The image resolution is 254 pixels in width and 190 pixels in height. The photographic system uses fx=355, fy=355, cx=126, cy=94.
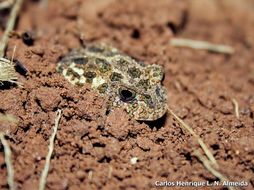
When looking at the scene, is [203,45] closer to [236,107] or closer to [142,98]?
[236,107]

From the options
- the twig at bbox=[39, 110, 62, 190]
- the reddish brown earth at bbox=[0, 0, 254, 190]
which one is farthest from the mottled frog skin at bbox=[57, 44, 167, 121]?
the twig at bbox=[39, 110, 62, 190]

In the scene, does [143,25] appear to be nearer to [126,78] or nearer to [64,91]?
[126,78]

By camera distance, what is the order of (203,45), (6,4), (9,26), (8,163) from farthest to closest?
(203,45), (6,4), (9,26), (8,163)

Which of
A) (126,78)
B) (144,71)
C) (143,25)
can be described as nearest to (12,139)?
(126,78)

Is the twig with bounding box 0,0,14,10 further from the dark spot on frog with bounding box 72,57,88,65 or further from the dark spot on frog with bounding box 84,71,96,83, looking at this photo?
the dark spot on frog with bounding box 84,71,96,83

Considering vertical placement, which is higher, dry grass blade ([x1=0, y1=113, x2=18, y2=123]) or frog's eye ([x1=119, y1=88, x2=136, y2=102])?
frog's eye ([x1=119, y1=88, x2=136, y2=102])

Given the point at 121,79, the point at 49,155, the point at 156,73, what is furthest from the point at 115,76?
the point at 49,155

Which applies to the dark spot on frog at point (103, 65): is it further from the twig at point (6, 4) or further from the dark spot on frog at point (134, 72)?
the twig at point (6, 4)

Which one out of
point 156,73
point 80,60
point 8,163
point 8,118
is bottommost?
point 8,163
